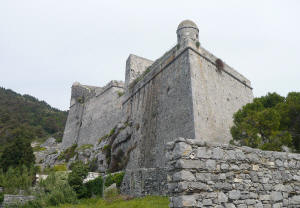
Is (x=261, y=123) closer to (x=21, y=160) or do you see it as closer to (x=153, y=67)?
(x=153, y=67)

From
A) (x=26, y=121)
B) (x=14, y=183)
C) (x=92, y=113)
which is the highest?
(x=26, y=121)

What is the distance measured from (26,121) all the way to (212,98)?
60.7 m

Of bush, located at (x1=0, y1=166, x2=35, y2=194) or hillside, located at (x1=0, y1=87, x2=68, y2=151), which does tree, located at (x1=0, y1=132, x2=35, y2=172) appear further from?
hillside, located at (x1=0, y1=87, x2=68, y2=151)

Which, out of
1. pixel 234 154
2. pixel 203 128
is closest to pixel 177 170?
pixel 234 154

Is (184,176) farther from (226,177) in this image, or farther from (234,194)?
(234,194)

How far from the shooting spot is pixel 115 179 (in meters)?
16.1

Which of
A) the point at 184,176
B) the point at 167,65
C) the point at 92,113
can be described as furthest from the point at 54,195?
the point at 92,113

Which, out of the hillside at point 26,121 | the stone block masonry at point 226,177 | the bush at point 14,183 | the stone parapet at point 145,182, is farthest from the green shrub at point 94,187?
the hillside at point 26,121

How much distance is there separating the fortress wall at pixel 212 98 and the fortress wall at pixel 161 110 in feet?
1.99

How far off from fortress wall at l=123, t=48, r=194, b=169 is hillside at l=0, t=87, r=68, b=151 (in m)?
41.2

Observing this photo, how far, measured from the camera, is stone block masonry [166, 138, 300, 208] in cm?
508

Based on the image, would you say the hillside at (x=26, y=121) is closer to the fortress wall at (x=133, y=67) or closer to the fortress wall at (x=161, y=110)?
the fortress wall at (x=133, y=67)

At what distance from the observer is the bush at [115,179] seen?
15822 millimetres

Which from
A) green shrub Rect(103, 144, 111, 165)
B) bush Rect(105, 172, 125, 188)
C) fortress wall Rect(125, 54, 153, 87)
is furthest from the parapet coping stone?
bush Rect(105, 172, 125, 188)
